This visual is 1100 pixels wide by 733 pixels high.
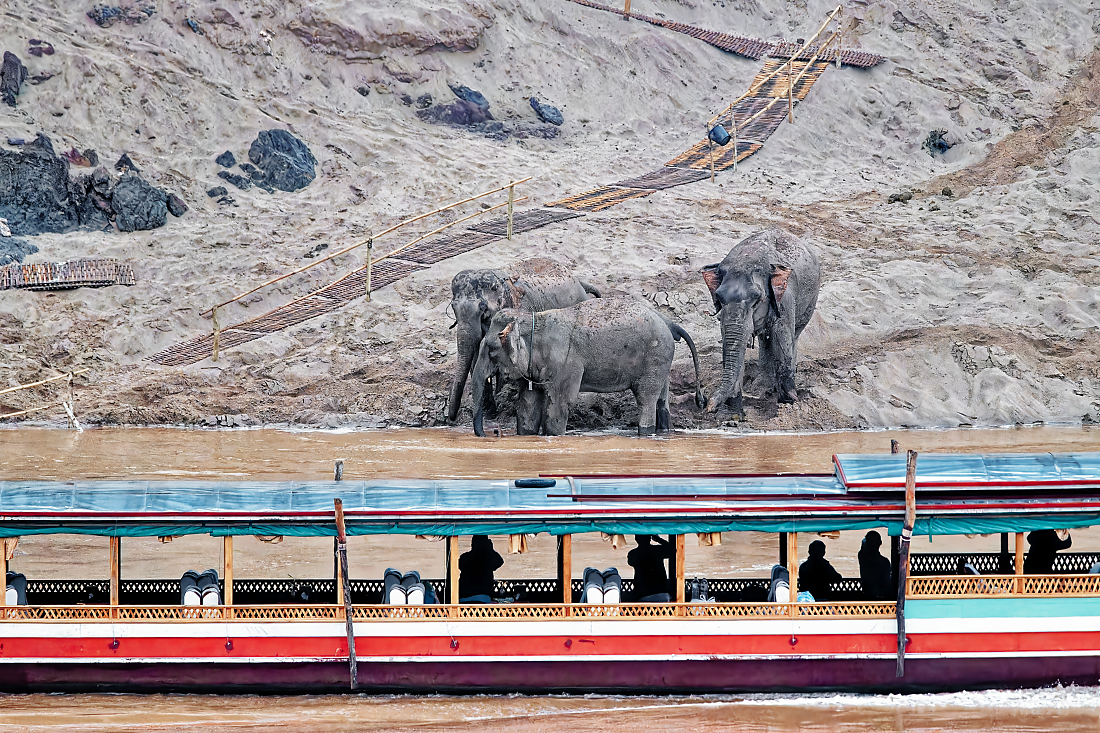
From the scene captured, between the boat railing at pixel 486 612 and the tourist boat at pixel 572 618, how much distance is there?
2 centimetres

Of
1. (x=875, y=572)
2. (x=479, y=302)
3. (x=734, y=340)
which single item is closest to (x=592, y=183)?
(x=479, y=302)

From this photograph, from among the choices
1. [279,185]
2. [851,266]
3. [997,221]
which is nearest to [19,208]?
[279,185]

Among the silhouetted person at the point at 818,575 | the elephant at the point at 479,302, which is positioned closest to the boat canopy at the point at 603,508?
the silhouetted person at the point at 818,575

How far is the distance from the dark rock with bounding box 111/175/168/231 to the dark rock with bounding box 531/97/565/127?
38.7ft

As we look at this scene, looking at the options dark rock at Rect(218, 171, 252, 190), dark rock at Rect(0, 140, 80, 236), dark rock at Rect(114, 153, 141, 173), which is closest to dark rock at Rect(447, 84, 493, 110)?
dark rock at Rect(218, 171, 252, 190)

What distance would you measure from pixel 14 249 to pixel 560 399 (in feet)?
47.8

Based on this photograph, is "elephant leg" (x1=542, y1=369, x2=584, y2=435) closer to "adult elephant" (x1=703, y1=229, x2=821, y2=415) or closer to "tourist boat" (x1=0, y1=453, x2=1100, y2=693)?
"adult elephant" (x1=703, y1=229, x2=821, y2=415)

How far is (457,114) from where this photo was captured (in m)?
44.4

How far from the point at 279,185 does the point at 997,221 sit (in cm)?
1662

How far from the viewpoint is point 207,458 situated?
82.2ft

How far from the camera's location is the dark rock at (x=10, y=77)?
3941cm

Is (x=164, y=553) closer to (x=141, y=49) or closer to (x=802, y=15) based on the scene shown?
(x=141, y=49)

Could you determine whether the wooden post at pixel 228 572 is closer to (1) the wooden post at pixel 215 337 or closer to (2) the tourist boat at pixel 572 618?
(2) the tourist boat at pixel 572 618

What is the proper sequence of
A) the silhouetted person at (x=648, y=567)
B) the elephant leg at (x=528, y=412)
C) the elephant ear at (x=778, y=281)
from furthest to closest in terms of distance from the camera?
the elephant ear at (x=778, y=281) < the elephant leg at (x=528, y=412) < the silhouetted person at (x=648, y=567)
